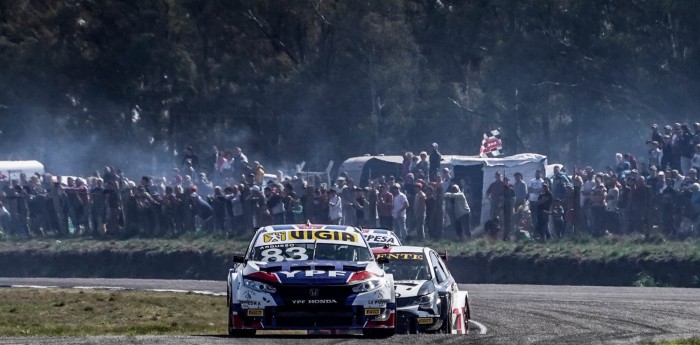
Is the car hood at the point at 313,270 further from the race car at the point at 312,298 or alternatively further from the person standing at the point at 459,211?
the person standing at the point at 459,211

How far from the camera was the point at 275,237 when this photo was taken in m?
16.8

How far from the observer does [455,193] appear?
1246 inches

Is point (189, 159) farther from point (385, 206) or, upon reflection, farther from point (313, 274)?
point (313, 274)

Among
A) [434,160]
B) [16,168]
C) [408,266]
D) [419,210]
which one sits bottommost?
[408,266]

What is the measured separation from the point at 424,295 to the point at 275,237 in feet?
6.86

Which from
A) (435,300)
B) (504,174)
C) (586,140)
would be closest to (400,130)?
(586,140)

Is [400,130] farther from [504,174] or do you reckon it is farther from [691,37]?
[504,174]

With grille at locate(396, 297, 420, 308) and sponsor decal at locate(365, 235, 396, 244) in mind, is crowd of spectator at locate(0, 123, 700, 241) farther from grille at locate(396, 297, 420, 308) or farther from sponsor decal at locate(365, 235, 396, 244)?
grille at locate(396, 297, 420, 308)

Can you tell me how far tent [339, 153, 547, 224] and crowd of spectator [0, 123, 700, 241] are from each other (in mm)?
327

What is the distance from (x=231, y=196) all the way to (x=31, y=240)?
19.6 feet

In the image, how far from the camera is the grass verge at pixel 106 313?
63.9ft

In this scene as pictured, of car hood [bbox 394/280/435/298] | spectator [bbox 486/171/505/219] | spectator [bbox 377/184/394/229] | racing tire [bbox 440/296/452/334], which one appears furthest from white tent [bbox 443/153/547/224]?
racing tire [bbox 440/296/452/334]

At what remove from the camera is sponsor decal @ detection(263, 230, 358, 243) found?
16.7m

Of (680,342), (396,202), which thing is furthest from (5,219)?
(680,342)
